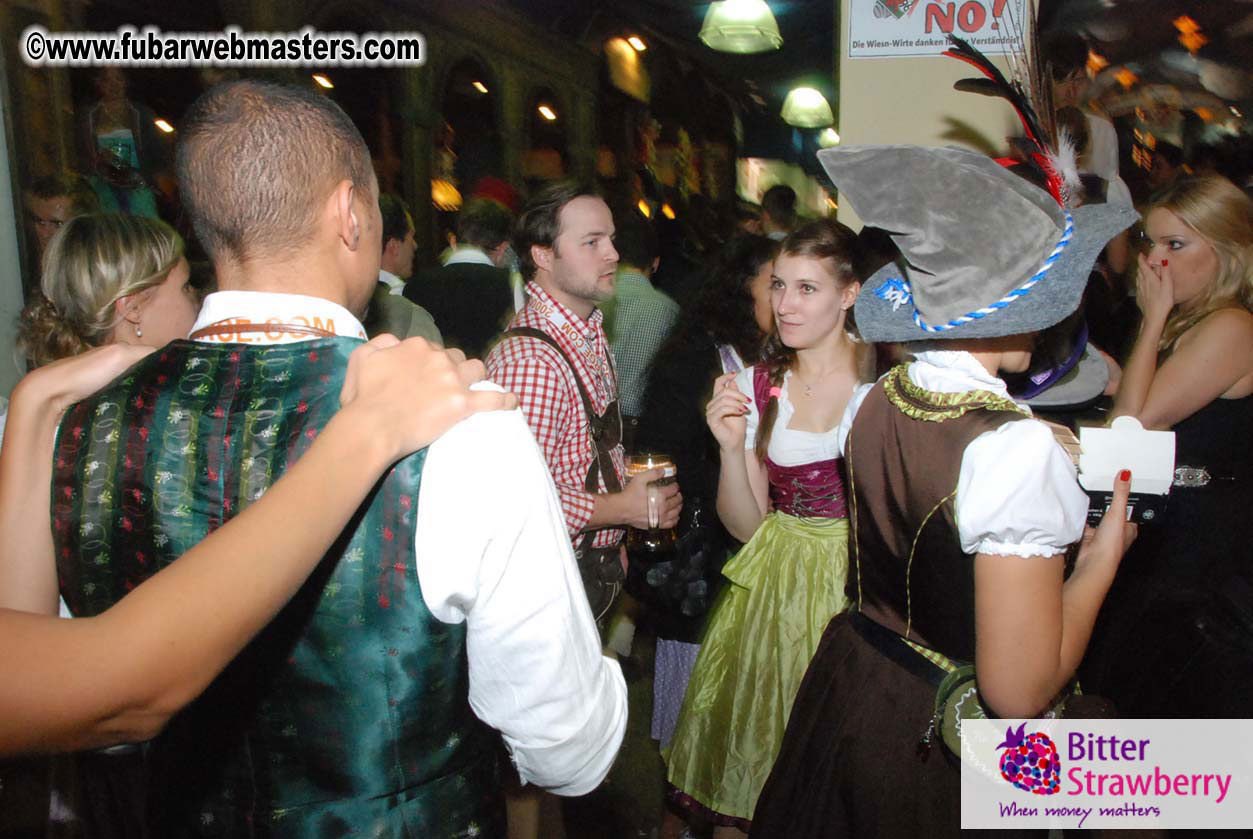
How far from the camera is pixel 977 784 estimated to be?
4.77ft

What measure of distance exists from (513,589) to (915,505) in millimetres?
760

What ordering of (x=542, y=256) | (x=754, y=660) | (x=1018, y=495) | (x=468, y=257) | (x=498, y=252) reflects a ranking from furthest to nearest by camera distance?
(x=498, y=252) < (x=468, y=257) < (x=542, y=256) < (x=754, y=660) < (x=1018, y=495)

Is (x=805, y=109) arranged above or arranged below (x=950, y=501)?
above

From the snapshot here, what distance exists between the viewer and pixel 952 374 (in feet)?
4.83

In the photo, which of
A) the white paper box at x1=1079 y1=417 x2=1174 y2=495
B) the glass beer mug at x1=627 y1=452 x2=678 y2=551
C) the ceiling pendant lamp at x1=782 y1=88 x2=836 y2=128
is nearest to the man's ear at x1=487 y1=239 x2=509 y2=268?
the glass beer mug at x1=627 y1=452 x2=678 y2=551

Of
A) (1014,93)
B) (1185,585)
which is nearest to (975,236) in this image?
(1014,93)

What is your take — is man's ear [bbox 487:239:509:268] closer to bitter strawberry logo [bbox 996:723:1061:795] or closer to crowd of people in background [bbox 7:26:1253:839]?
crowd of people in background [bbox 7:26:1253:839]

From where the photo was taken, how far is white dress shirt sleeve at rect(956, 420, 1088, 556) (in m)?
1.26

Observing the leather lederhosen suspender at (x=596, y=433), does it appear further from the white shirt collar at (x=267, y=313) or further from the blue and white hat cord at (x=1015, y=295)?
the white shirt collar at (x=267, y=313)

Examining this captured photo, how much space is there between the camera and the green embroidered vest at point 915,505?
4.57 ft

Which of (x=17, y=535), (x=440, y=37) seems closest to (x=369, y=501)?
(x=17, y=535)

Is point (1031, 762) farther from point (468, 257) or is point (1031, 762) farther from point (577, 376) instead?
point (468, 257)

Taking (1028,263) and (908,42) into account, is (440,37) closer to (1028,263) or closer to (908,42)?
(908,42)

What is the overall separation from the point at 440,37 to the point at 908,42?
20.2 feet
